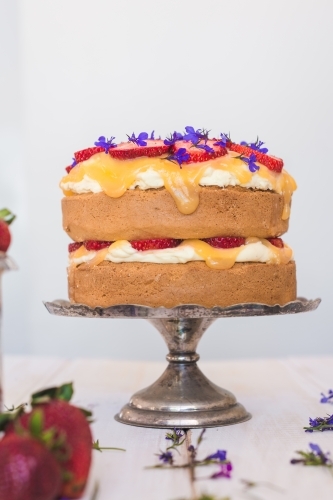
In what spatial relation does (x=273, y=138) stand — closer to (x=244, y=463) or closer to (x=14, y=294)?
(x=14, y=294)

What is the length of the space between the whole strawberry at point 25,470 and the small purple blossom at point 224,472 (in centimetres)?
45

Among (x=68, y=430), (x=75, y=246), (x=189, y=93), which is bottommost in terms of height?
(x=68, y=430)

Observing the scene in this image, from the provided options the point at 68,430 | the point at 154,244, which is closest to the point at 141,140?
the point at 154,244

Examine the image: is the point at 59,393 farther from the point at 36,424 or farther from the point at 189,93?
the point at 189,93

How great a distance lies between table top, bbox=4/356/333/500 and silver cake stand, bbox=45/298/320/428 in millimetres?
54

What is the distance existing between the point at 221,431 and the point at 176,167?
0.67 m

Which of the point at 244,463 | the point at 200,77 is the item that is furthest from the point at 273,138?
the point at 244,463

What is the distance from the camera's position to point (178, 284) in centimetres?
213

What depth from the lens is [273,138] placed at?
13.0 feet

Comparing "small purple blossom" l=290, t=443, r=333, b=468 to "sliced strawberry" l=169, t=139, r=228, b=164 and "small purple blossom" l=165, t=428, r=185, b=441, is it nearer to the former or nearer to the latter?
"small purple blossom" l=165, t=428, r=185, b=441

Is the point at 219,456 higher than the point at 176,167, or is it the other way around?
the point at 176,167

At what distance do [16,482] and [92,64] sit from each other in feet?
10.3

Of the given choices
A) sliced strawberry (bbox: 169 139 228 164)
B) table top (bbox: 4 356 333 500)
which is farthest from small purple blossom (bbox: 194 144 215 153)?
table top (bbox: 4 356 333 500)

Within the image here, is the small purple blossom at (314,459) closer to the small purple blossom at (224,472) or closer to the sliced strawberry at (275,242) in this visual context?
the small purple blossom at (224,472)
